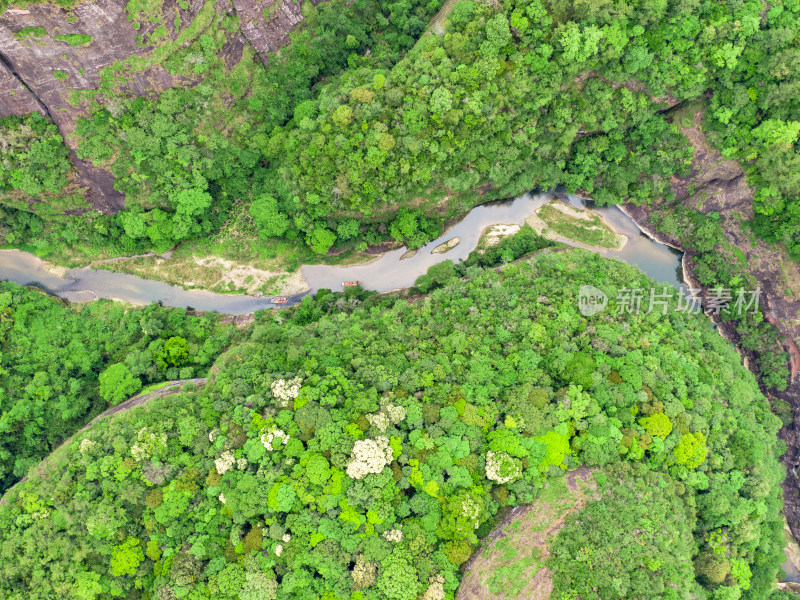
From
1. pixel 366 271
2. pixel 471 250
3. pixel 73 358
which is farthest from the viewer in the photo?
pixel 471 250

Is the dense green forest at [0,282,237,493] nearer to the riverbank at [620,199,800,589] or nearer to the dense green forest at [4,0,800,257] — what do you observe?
the dense green forest at [4,0,800,257]

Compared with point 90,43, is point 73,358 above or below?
below

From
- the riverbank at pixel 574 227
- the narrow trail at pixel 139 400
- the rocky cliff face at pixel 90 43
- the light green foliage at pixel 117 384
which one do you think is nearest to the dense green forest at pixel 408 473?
the narrow trail at pixel 139 400

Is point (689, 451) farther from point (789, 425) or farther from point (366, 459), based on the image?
point (366, 459)

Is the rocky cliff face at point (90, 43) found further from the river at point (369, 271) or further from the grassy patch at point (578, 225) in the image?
the grassy patch at point (578, 225)

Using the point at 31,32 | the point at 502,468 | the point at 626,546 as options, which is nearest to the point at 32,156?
the point at 31,32

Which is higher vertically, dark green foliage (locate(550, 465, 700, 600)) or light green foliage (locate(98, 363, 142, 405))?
light green foliage (locate(98, 363, 142, 405))

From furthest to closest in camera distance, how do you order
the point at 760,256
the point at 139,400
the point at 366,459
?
the point at 760,256 → the point at 139,400 → the point at 366,459

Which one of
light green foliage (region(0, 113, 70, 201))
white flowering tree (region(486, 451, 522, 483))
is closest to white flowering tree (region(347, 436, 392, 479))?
white flowering tree (region(486, 451, 522, 483))
